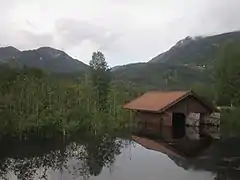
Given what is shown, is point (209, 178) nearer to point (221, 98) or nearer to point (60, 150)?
point (60, 150)

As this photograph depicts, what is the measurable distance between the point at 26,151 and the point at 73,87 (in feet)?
42.9

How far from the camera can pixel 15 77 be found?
31453 mm

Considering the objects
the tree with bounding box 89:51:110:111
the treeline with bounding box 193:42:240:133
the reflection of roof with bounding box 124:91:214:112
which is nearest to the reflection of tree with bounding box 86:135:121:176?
the reflection of roof with bounding box 124:91:214:112

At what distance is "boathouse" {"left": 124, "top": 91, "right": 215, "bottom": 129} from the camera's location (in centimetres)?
3409

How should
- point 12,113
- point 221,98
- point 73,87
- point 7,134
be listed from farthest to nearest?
point 221,98 < point 73,87 < point 12,113 < point 7,134

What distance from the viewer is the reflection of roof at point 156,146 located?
67.0 feet

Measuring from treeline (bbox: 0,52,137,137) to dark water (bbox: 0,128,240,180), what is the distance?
309 cm

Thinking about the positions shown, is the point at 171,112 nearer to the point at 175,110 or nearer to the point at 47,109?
the point at 175,110

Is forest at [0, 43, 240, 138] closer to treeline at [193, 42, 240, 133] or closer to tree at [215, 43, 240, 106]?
treeline at [193, 42, 240, 133]

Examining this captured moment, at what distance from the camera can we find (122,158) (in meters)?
19.2

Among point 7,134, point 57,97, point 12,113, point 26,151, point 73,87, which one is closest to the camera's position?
point 26,151

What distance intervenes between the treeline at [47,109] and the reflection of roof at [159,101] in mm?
3068

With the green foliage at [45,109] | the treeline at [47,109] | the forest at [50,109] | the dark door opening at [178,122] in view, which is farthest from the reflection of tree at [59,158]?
the dark door opening at [178,122]

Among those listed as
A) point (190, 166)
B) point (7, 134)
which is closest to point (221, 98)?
point (7, 134)
